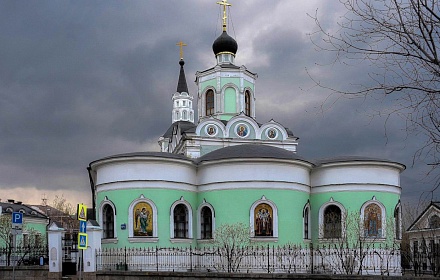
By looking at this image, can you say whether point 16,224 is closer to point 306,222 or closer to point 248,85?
point 306,222

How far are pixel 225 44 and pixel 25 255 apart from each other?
18779 millimetres

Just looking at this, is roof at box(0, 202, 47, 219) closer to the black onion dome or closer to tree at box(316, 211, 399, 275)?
the black onion dome

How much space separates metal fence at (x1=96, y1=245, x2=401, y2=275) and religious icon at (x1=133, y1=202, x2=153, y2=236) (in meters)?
0.80

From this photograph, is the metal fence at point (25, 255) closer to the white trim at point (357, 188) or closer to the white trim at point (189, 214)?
the white trim at point (189, 214)

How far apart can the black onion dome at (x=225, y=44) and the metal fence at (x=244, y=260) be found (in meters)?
15.0

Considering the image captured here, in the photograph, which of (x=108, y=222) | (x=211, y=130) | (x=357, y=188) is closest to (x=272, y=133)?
(x=211, y=130)

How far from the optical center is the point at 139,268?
71.9ft

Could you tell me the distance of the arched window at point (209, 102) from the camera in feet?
112

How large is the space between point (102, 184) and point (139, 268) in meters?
4.36

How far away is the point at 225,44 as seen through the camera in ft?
115

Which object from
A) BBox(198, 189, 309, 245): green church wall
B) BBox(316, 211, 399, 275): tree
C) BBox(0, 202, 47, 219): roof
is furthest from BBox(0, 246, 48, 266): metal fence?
BBox(0, 202, 47, 219): roof

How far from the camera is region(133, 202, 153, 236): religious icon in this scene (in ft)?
76.2

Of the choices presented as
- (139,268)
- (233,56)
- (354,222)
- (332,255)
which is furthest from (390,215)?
(233,56)

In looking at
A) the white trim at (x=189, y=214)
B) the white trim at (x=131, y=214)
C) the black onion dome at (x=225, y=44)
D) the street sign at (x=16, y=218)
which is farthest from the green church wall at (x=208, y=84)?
the street sign at (x=16, y=218)
